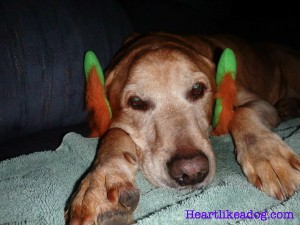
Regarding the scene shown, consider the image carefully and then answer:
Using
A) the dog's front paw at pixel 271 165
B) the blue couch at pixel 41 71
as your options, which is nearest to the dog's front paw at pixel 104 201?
the dog's front paw at pixel 271 165

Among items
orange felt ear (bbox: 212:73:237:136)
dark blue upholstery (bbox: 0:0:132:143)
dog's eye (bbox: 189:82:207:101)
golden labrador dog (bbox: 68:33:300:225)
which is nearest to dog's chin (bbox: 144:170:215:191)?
golden labrador dog (bbox: 68:33:300:225)

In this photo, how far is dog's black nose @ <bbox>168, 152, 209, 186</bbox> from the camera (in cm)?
173

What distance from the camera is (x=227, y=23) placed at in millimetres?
5395

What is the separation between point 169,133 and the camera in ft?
6.66

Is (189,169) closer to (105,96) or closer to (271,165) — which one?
(271,165)

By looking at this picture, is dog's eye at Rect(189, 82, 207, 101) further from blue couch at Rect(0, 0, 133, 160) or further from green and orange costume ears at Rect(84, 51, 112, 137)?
blue couch at Rect(0, 0, 133, 160)

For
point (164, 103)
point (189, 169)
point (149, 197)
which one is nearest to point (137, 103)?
point (164, 103)

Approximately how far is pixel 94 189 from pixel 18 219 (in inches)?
13.6

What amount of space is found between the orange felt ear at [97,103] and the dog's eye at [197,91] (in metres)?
Result: 0.58

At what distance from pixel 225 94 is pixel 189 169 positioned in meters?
0.75

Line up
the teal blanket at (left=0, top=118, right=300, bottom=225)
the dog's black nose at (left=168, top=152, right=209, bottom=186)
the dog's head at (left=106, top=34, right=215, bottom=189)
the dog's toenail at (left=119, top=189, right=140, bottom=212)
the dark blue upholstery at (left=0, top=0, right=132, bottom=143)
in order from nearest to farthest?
the teal blanket at (left=0, top=118, right=300, bottom=225) → the dog's toenail at (left=119, top=189, right=140, bottom=212) → the dog's black nose at (left=168, top=152, right=209, bottom=186) → the dog's head at (left=106, top=34, right=215, bottom=189) → the dark blue upholstery at (left=0, top=0, right=132, bottom=143)

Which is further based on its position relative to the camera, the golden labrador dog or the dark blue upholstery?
the dark blue upholstery

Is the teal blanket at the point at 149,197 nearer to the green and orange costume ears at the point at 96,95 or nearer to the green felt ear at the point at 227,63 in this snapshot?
the green and orange costume ears at the point at 96,95

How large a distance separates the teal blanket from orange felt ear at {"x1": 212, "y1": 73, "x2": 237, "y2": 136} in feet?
0.63
